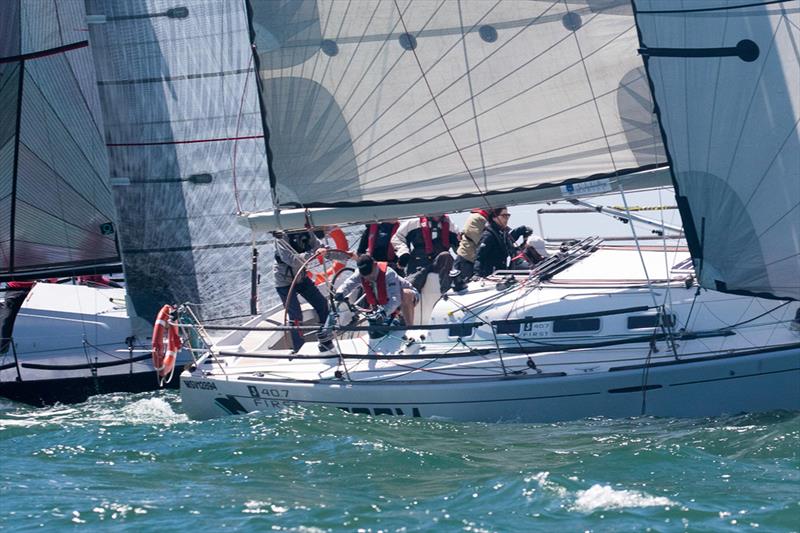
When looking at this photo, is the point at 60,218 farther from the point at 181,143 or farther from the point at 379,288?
the point at 379,288

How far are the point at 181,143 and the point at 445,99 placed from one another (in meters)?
4.44

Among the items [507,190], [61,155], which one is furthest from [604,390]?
[61,155]

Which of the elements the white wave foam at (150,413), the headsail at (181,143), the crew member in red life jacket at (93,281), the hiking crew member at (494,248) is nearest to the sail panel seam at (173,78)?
the headsail at (181,143)

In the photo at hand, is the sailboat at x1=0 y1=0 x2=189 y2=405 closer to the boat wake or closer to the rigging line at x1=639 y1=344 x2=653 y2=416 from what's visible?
the boat wake

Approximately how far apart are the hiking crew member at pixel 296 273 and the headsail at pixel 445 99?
59cm

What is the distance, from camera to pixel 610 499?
290 inches

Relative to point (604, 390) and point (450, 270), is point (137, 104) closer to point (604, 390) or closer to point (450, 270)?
point (450, 270)

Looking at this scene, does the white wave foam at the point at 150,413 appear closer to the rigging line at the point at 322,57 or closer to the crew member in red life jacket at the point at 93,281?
the rigging line at the point at 322,57

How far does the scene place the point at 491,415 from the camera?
394 inches

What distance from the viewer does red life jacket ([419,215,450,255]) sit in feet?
41.9

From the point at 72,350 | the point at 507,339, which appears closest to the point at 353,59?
the point at 507,339

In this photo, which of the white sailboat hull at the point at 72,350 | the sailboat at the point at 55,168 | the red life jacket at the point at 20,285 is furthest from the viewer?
the red life jacket at the point at 20,285

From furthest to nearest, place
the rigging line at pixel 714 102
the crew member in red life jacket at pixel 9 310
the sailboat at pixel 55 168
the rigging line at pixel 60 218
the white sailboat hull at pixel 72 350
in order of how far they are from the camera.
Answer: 1. the rigging line at pixel 60 218
2. the sailboat at pixel 55 168
3. the crew member in red life jacket at pixel 9 310
4. the white sailboat hull at pixel 72 350
5. the rigging line at pixel 714 102

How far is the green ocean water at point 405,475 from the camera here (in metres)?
7.19
